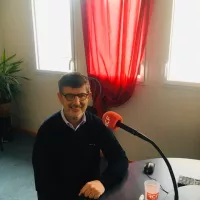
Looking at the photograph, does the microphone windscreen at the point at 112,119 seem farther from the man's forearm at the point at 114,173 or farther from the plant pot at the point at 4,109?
the plant pot at the point at 4,109

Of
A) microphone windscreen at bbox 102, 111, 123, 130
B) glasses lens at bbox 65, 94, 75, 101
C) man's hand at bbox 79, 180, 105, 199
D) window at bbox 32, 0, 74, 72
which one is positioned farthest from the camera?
window at bbox 32, 0, 74, 72

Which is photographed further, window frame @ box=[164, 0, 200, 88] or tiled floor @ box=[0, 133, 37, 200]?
tiled floor @ box=[0, 133, 37, 200]

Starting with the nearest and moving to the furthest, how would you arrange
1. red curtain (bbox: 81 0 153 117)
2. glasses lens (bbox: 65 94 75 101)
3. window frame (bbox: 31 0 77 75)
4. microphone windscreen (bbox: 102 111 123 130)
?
microphone windscreen (bbox: 102 111 123 130) < glasses lens (bbox: 65 94 75 101) < red curtain (bbox: 81 0 153 117) < window frame (bbox: 31 0 77 75)

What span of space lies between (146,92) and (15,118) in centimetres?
242

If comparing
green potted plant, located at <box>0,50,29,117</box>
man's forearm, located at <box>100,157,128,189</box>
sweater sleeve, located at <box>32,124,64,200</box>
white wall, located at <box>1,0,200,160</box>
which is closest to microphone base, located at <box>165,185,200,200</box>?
man's forearm, located at <box>100,157,128,189</box>

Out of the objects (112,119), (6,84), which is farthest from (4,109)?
(112,119)

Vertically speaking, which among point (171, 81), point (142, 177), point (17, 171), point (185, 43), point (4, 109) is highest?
point (185, 43)

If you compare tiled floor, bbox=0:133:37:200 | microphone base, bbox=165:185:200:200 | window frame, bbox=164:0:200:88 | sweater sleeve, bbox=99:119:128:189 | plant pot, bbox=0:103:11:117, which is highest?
window frame, bbox=164:0:200:88

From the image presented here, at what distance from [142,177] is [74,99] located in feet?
1.68

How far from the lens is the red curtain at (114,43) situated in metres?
2.19

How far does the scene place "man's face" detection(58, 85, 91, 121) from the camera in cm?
118

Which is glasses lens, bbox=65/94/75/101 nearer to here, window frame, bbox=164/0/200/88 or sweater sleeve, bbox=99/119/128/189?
sweater sleeve, bbox=99/119/128/189

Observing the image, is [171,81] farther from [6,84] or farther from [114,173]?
[6,84]

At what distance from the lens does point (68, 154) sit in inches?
49.8
